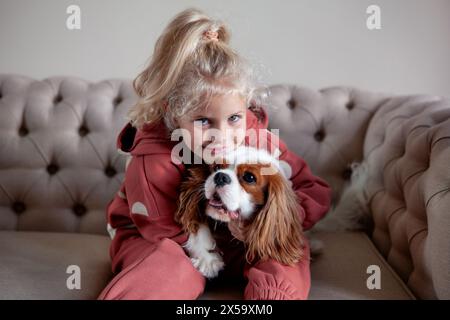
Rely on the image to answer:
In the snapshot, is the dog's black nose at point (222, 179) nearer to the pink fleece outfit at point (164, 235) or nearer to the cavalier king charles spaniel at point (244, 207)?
the cavalier king charles spaniel at point (244, 207)

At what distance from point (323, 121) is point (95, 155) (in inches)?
30.0

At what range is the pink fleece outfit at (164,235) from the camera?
907 mm

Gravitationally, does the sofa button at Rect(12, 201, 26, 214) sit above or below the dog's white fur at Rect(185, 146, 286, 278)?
below

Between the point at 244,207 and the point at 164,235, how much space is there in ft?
0.72

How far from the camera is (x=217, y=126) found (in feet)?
3.15

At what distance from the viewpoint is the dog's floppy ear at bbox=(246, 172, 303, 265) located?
0.92 meters

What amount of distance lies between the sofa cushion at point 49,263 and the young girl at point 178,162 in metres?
0.07

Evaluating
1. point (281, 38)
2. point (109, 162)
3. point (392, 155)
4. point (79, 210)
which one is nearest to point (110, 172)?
point (109, 162)

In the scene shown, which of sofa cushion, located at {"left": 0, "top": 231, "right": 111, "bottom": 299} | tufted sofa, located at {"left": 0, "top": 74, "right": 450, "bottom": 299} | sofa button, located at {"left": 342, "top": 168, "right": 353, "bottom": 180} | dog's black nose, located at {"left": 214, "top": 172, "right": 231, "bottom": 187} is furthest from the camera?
sofa button, located at {"left": 342, "top": 168, "right": 353, "bottom": 180}

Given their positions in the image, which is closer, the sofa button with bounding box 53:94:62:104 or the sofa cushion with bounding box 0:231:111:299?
the sofa cushion with bounding box 0:231:111:299

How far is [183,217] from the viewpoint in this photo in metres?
0.98

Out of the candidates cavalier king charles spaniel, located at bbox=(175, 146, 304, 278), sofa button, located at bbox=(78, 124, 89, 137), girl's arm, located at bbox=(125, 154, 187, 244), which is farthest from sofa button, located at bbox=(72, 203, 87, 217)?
cavalier king charles spaniel, located at bbox=(175, 146, 304, 278)

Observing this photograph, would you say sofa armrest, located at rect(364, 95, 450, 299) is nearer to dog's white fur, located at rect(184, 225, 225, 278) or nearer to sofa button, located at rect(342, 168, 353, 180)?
sofa button, located at rect(342, 168, 353, 180)
